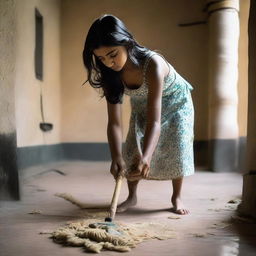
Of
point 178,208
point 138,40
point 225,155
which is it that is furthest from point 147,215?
point 138,40

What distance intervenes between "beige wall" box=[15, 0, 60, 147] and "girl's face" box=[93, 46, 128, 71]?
1.43 metres

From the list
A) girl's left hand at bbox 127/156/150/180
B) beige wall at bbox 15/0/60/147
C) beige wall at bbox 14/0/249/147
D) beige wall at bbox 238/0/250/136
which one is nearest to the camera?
girl's left hand at bbox 127/156/150/180

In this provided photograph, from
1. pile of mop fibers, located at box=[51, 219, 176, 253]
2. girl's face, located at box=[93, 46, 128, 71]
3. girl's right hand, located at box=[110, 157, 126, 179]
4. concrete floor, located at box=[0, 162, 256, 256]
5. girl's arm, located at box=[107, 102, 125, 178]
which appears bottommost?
Result: concrete floor, located at box=[0, 162, 256, 256]

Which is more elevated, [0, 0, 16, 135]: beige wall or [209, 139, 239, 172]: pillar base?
[0, 0, 16, 135]: beige wall

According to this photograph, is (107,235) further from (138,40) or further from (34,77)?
(138,40)

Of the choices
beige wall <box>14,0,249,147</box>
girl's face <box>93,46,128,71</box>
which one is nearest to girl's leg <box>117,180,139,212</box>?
girl's face <box>93,46,128,71</box>

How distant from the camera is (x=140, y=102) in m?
1.88

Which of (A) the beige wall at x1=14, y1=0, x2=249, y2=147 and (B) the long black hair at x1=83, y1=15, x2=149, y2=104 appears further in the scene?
(A) the beige wall at x1=14, y1=0, x2=249, y2=147

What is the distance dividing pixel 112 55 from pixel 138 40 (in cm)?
301

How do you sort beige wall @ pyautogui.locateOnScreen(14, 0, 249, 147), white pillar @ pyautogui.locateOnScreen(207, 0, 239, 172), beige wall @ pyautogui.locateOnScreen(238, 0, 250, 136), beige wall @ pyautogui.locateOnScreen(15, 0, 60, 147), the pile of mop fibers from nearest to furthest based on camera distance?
the pile of mop fibers, beige wall @ pyautogui.locateOnScreen(15, 0, 60, 147), white pillar @ pyautogui.locateOnScreen(207, 0, 239, 172), beige wall @ pyautogui.locateOnScreen(238, 0, 250, 136), beige wall @ pyautogui.locateOnScreen(14, 0, 249, 147)

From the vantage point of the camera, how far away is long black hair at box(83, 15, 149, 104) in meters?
1.45

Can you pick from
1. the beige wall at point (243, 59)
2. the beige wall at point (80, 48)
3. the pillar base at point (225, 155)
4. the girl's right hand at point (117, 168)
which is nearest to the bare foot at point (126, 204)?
the girl's right hand at point (117, 168)

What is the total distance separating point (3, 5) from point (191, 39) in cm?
270

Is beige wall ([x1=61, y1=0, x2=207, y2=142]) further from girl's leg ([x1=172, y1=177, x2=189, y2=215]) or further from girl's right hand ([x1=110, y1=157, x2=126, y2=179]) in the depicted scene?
girl's right hand ([x1=110, y1=157, x2=126, y2=179])
